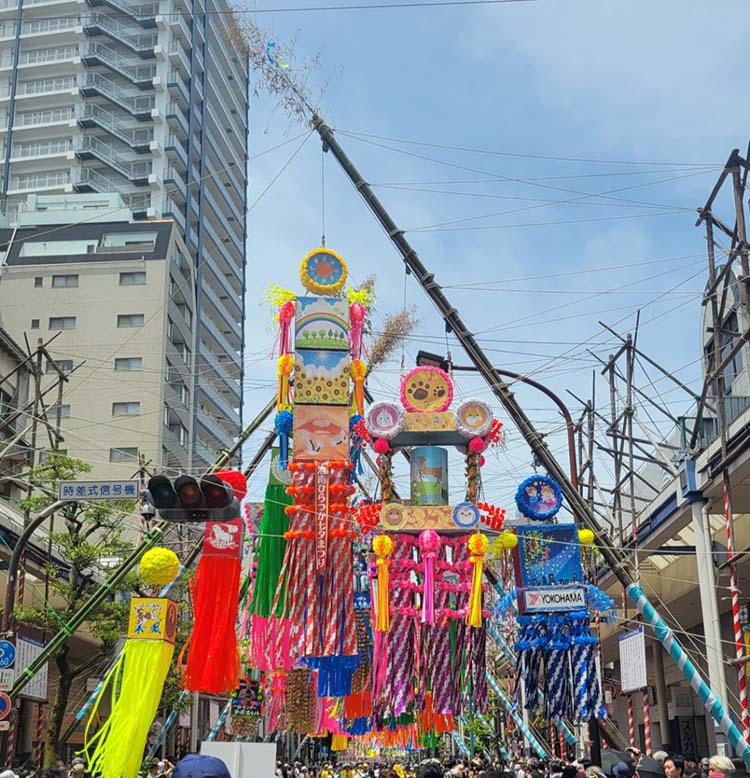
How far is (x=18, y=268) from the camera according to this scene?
54344 mm

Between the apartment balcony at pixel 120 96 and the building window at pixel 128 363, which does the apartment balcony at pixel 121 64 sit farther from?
the building window at pixel 128 363

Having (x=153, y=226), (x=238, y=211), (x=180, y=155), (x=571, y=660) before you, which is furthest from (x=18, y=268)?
(x=571, y=660)

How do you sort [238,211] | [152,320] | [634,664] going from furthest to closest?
[238,211] → [152,320] → [634,664]

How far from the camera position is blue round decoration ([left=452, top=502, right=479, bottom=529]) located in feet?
50.6

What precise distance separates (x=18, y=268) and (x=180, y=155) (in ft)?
50.0

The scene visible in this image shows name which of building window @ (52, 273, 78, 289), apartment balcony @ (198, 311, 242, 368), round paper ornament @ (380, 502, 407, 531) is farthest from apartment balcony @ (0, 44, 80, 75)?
round paper ornament @ (380, 502, 407, 531)

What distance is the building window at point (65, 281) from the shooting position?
54.0 meters

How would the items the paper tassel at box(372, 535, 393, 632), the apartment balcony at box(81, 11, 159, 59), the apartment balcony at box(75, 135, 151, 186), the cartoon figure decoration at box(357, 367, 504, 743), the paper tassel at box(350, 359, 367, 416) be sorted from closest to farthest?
the paper tassel at box(372, 535, 393, 632)
the cartoon figure decoration at box(357, 367, 504, 743)
the paper tassel at box(350, 359, 367, 416)
the apartment balcony at box(75, 135, 151, 186)
the apartment balcony at box(81, 11, 159, 59)

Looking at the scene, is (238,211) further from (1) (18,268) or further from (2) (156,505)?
(2) (156,505)

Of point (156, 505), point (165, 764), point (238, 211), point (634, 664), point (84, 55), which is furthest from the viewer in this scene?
point (238, 211)

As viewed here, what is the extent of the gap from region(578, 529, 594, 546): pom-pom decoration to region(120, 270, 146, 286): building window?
136ft

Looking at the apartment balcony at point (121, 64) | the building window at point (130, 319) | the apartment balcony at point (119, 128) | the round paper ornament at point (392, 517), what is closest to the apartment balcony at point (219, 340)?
the building window at point (130, 319)

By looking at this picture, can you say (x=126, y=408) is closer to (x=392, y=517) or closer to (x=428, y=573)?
(x=392, y=517)

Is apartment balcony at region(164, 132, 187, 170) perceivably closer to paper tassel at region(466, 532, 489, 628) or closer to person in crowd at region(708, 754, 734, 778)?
paper tassel at region(466, 532, 489, 628)
